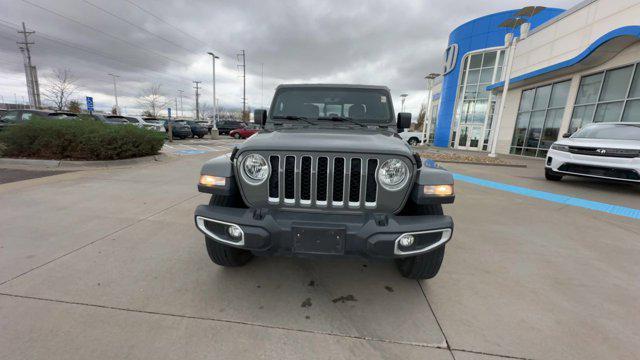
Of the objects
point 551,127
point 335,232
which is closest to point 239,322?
point 335,232

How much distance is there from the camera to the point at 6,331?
1.77 m

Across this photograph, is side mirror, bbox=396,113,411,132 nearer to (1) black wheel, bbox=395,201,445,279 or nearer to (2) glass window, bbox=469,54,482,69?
(1) black wheel, bbox=395,201,445,279

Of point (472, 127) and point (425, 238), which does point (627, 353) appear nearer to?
point (425, 238)

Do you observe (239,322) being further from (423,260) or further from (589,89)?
(589,89)

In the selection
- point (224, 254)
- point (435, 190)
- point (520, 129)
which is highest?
point (520, 129)

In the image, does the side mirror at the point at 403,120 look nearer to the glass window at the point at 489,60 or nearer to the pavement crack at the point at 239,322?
the pavement crack at the point at 239,322

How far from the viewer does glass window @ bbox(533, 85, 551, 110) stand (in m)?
14.3

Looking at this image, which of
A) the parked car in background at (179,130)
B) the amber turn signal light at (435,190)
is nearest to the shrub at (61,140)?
the amber turn signal light at (435,190)

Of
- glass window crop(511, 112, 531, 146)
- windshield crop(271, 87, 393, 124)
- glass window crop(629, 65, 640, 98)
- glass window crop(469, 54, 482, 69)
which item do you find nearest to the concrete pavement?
windshield crop(271, 87, 393, 124)

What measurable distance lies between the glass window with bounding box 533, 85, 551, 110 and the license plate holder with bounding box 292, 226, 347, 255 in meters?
17.3

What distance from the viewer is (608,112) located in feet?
34.9

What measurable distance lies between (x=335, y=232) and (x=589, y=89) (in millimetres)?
15574

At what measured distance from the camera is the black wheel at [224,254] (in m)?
2.36

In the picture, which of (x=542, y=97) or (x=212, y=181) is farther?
(x=542, y=97)
